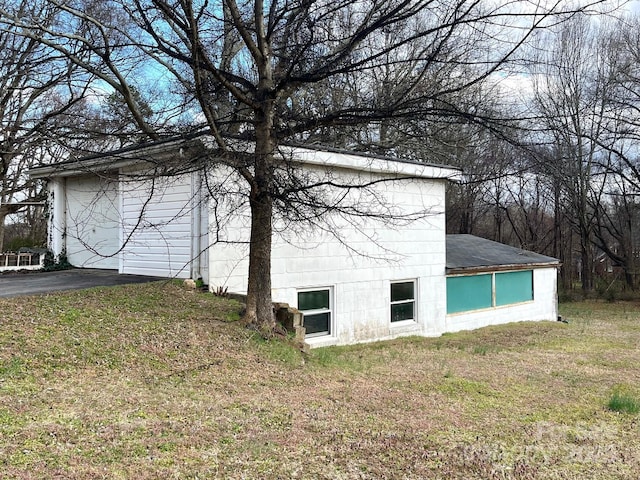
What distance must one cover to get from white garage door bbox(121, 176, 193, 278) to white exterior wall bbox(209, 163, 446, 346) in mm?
873

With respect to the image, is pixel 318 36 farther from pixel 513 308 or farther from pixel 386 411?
pixel 513 308

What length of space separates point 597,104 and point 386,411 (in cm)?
2321

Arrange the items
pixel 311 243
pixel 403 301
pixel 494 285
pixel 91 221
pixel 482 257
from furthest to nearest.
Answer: pixel 482 257 < pixel 494 285 < pixel 403 301 < pixel 91 221 < pixel 311 243

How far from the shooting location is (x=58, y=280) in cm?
1028

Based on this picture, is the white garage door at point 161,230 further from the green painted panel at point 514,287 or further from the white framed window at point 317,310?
the green painted panel at point 514,287

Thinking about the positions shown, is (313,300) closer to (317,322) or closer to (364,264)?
(317,322)

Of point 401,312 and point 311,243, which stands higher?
point 311,243

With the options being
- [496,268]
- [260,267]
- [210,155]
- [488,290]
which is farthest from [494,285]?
[210,155]

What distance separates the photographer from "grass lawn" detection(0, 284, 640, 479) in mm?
3730

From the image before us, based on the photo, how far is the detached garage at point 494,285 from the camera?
557 inches

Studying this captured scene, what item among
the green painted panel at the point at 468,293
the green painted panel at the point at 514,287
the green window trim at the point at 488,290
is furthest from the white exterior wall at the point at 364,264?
the green painted panel at the point at 514,287

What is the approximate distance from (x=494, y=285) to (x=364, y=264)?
5515 millimetres

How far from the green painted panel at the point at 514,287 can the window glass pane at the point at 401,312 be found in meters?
3.92

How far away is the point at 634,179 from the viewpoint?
90.3 ft
